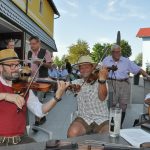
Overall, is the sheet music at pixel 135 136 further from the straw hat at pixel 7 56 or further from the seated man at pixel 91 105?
the seated man at pixel 91 105

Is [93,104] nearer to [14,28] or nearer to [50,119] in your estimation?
[50,119]

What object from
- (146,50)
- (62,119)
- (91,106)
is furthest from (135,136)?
(146,50)

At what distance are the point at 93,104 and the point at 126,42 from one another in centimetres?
6055

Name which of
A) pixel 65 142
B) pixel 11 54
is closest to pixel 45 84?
pixel 11 54

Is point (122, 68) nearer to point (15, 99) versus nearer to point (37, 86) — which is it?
point (37, 86)

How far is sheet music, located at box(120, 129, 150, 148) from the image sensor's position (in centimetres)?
210

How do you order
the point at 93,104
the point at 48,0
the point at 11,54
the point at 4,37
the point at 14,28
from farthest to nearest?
1. the point at 48,0
2. the point at 14,28
3. the point at 4,37
4. the point at 93,104
5. the point at 11,54

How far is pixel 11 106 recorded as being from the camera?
2.70m

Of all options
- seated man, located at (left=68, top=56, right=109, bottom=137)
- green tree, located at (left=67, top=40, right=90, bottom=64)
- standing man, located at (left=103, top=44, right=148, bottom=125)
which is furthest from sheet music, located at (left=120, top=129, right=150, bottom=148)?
green tree, located at (left=67, top=40, right=90, bottom=64)

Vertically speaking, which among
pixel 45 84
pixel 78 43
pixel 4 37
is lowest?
pixel 45 84

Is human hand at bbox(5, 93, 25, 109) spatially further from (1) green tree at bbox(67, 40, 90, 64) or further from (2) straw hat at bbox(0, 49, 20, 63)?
(1) green tree at bbox(67, 40, 90, 64)

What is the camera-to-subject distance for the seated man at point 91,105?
3625mm

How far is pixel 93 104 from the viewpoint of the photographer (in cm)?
374

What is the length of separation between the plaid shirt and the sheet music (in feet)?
4.32
